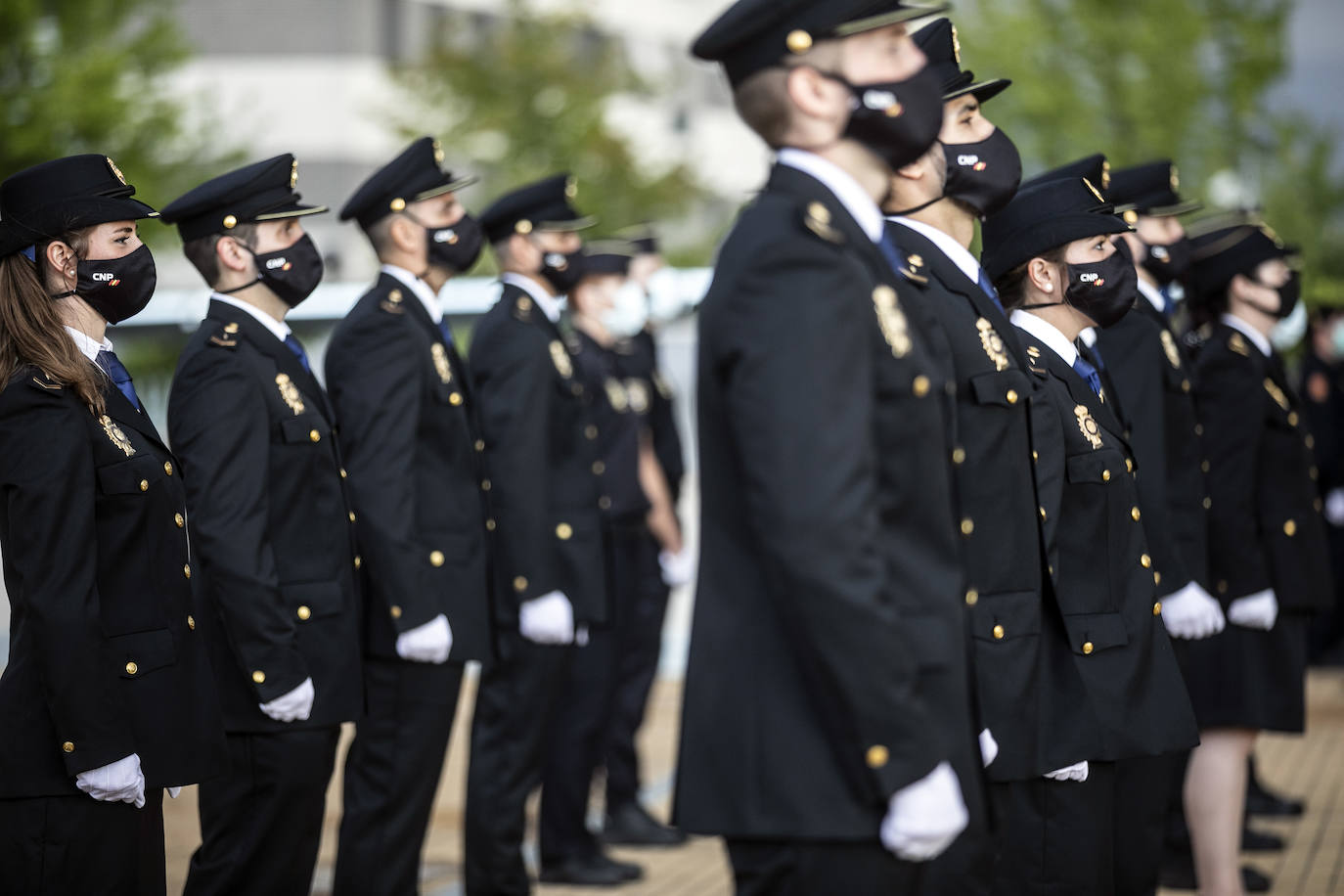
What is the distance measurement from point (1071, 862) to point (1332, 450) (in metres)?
8.93

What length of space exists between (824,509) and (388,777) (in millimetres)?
2983

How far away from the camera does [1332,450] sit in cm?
1222

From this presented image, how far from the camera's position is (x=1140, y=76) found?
799 inches

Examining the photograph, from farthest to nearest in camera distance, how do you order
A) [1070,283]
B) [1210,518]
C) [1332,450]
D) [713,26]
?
[1332,450], [1210,518], [1070,283], [713,26]

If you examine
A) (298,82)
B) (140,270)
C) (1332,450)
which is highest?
(298,82)

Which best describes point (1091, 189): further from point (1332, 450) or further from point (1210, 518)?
point (1332, 450)

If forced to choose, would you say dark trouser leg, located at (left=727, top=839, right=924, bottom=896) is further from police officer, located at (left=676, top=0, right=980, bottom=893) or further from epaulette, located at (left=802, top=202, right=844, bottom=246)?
epaulette, located at (left=802, top=202, right=844, bottom=246)

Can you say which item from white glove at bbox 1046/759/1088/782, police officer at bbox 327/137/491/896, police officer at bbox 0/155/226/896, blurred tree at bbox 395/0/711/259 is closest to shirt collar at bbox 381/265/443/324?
police officer at bbox 327/137/491/896

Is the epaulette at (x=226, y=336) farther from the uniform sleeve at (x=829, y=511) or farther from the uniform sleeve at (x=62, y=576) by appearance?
the uniform sleeve at (x=829, y=511)

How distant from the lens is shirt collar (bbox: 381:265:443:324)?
18.6ft

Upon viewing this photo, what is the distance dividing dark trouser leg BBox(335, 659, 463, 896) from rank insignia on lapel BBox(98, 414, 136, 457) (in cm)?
150

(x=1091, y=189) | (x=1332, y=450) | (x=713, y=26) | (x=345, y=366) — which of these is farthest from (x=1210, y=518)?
(x=1332, y=450)

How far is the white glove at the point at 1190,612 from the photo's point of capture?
17.4 feet

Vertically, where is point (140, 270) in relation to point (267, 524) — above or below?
above
